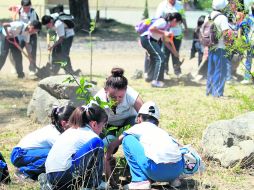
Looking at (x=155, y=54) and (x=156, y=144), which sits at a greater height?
(x=156, y=144)

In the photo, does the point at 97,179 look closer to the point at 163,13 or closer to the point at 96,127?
the point at 96,127

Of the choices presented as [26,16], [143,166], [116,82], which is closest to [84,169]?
[143,166]

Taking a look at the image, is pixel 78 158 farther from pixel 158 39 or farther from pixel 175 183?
pixel 158 39

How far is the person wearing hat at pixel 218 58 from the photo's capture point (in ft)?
32.8

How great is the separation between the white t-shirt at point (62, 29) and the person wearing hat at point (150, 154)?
6423mm

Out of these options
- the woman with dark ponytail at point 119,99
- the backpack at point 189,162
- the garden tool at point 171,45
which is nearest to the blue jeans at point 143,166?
the backpack at point 189,162

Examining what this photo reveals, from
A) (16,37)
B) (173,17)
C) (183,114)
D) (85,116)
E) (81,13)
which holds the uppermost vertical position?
(85,116)

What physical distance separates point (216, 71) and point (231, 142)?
4090mm

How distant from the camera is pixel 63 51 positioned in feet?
41.0

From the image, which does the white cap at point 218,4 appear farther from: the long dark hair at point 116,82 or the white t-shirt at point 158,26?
the long dark hair at point 116,82

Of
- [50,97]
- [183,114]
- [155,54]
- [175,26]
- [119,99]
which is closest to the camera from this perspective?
[119,99]

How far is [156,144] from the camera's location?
5660mm

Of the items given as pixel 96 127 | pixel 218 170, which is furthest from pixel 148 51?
pixel 96 127

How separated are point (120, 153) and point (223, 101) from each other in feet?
12.2
